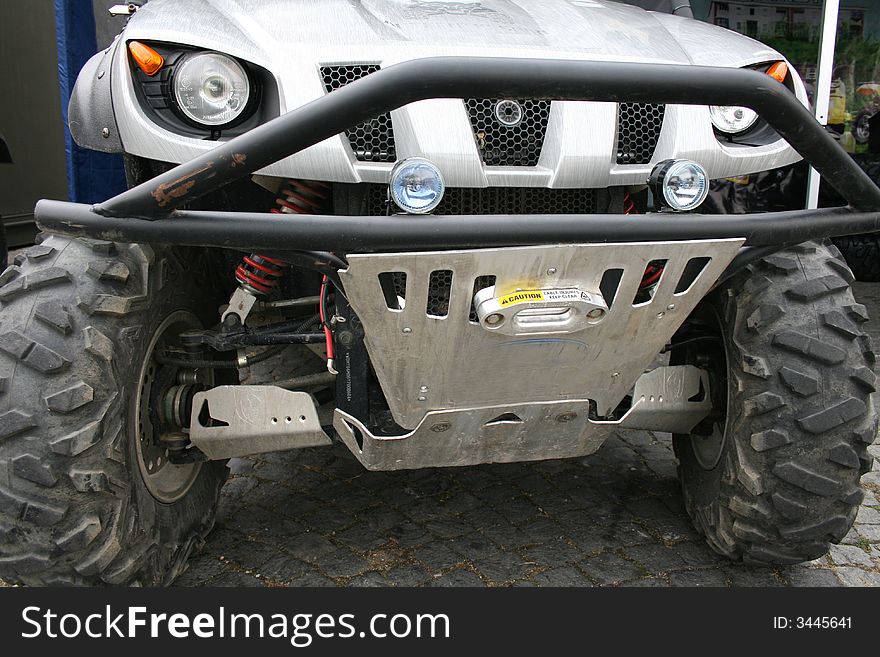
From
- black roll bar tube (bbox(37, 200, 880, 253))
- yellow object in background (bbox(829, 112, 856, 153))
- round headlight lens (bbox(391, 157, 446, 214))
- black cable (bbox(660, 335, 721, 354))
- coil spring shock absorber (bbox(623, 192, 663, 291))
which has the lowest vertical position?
yellow object in background (bbox(829, 112, 856, 153))

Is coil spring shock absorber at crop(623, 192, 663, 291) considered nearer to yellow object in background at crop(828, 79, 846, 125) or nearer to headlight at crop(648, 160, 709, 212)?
headlight at crop(648, 160, 709, 212)

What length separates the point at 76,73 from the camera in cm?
508

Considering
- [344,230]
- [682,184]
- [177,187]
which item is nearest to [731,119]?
[682,184]

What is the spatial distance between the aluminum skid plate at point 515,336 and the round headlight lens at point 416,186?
0.39 feet

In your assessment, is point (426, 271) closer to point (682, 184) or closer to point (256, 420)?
point (682, 184)

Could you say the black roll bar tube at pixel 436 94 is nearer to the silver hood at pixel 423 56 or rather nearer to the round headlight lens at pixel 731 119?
the silver hood at pixel 423 56

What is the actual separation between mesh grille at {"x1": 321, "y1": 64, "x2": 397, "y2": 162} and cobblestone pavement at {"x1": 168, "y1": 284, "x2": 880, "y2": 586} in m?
1.46

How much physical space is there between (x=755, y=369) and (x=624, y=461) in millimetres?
1382

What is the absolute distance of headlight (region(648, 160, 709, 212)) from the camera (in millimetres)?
2029

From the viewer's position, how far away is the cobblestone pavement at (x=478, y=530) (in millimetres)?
2812

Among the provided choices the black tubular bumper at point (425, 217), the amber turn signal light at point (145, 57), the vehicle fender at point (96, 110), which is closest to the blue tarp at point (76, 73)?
the vehicle fender at point (96, 110)

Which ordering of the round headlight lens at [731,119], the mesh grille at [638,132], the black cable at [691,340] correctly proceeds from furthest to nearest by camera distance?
the black cable at [691,340]
the round headlight lens at [731,119]
the mesh grille at [638,132]

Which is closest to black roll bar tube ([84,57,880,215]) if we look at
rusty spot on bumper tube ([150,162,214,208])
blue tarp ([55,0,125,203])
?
rusty spot on bumper tube ([150,162,214,208])

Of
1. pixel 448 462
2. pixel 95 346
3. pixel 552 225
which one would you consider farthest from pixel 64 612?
pixel 552 225
